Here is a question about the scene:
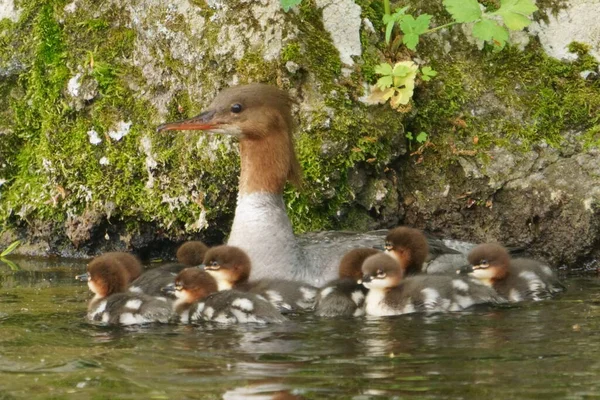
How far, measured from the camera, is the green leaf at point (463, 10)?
8906mm

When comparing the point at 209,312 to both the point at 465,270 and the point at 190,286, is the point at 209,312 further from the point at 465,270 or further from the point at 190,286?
the point at 465,270

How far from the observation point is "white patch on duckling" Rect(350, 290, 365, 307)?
301 inches

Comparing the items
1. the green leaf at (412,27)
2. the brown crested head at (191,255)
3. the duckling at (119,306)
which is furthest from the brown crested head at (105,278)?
the green leaf at (412,27)

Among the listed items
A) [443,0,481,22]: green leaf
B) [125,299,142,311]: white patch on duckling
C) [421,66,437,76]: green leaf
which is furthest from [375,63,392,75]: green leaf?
[125,299,142,311]: white patch on duckling

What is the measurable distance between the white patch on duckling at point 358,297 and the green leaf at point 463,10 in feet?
7.96

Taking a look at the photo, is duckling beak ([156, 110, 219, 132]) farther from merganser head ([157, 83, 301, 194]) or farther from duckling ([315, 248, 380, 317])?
duckling ([315, 248, 380, 317])

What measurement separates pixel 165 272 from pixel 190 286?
1.95 feet

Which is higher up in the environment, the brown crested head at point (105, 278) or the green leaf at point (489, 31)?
the green leaf at point (489, 31)

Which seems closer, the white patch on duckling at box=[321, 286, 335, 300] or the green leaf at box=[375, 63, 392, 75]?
the white patch on duckling at box=[321, 286, 335, 300]

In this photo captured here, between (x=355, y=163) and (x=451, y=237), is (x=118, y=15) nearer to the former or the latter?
(x=355, y=163)

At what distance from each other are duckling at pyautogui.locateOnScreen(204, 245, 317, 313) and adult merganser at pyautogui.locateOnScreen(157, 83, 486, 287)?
25 centimetres

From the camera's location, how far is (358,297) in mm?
7684

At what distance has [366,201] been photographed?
31.1ft

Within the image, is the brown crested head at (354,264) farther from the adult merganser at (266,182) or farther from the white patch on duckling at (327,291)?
the white patch on duckling at (327,291)
